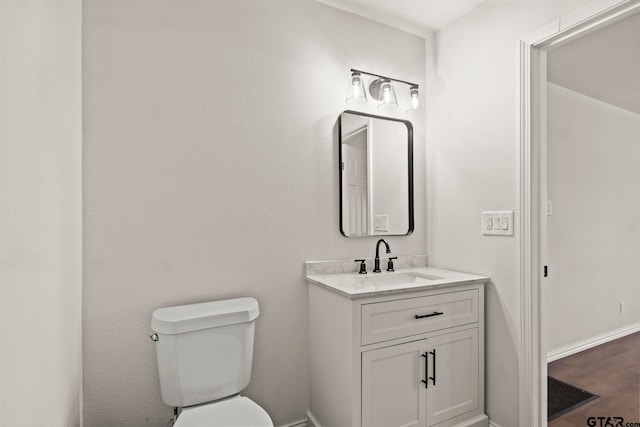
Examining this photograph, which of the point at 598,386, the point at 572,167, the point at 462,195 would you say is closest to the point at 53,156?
the point at 462,195

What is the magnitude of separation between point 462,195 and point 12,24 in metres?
2.06

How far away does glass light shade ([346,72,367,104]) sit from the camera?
6.59 feet

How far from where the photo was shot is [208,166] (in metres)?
1.74

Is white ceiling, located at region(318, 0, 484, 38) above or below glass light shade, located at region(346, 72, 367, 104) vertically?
above

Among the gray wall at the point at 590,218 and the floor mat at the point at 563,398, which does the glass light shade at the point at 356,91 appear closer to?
the gray wall at the point at 590,218

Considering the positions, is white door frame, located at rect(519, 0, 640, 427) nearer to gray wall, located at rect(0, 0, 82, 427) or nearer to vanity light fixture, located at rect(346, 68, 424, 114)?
vanity light fixture, located at rect(346, 68, 424, 114)

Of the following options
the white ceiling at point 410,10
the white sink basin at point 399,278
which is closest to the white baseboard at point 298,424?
the white sink basin at point 399,278

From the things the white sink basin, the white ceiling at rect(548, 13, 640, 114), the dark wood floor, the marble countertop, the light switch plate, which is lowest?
the dark wood floor

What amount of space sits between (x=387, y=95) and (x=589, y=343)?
9.50 feet

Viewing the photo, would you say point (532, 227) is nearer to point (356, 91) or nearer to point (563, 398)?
point (356, 91)

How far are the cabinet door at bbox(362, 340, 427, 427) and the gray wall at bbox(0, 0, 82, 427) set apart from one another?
3.74 ft

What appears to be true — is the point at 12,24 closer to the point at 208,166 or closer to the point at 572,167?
the point at 208,166

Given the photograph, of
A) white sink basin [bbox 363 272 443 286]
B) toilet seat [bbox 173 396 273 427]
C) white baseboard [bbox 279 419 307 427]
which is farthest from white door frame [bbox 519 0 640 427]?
toilet seat [bbox 173 396 273 427]

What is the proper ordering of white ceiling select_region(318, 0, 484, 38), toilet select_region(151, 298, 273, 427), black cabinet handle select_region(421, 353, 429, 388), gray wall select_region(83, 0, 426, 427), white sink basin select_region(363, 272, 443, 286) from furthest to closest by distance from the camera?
white ceiling select_region(318, 0, 484, 38)
white sink basin select_region(363, 272, 443, 286)
black cabinet handle select_region(421, 353, 429, 388)
gray wall select_region(83, 0, 426, 427)
toilet select_region(151, 298, 273, 427)
